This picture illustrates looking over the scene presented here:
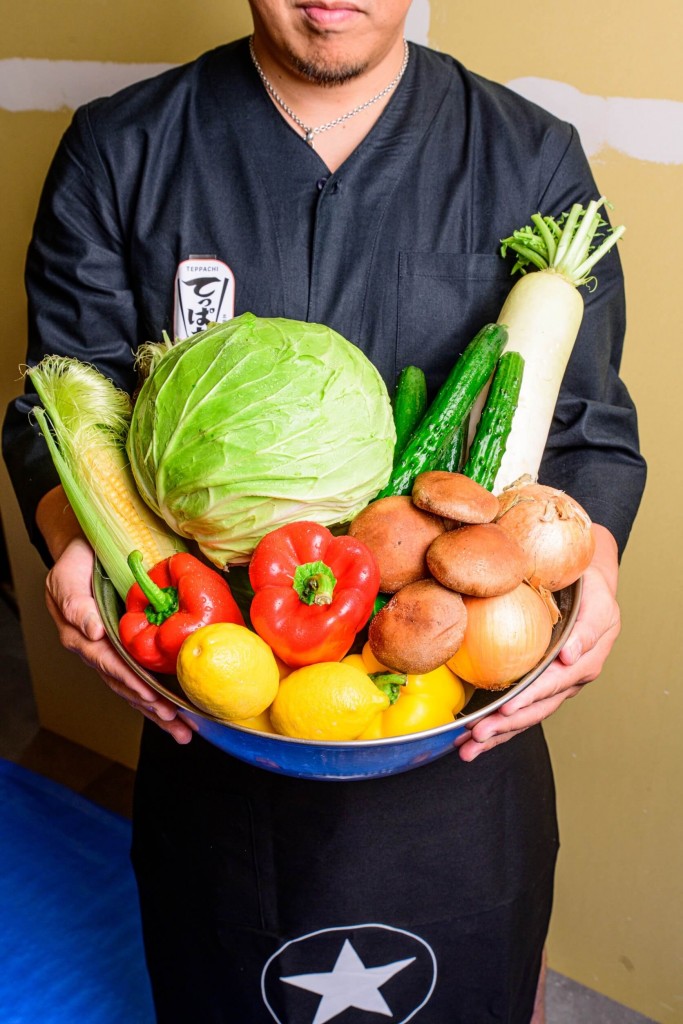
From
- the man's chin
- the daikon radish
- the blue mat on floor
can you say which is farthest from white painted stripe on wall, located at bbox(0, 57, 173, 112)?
the blue mat on floor

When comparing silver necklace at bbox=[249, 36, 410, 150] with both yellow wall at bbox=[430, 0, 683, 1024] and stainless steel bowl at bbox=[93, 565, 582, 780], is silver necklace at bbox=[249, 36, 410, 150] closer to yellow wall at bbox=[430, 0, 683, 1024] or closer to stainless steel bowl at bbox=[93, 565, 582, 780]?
yellow wall at bbox=[430, 0, 683, 1024]

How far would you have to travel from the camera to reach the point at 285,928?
1.17 m

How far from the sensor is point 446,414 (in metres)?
0.96

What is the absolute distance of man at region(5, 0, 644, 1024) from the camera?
115cm

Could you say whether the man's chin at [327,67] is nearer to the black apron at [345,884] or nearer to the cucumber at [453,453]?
the cucumber at [453,453]

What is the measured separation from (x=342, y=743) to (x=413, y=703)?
105 millimetres

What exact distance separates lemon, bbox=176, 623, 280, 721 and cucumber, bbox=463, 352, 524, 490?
0.32 m

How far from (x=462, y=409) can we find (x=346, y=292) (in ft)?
1.01

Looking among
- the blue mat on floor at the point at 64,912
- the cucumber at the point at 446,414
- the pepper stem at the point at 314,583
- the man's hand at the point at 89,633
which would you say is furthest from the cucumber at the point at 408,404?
the blue mat on floor at the point at 64,912

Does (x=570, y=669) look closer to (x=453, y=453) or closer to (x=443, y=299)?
(x=453, y=453)

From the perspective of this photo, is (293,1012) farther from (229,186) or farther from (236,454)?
(229,186)

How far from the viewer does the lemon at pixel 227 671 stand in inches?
28.2

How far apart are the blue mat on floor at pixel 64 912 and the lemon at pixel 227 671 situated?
130 cm

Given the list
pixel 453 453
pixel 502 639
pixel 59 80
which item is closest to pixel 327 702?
pixel 502 639
